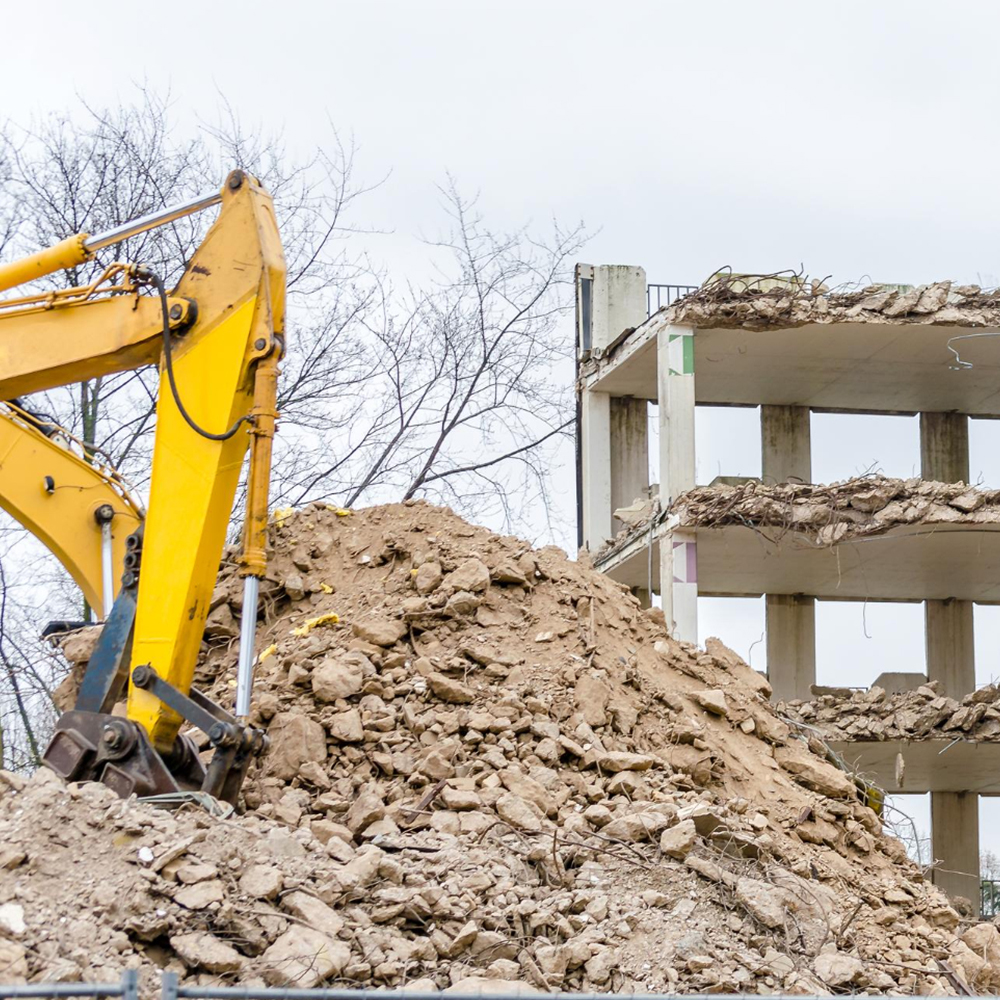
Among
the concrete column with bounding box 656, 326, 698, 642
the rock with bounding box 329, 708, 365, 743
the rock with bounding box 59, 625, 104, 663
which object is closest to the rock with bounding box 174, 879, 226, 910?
the rock with bounding box 329, 708, 365, 743

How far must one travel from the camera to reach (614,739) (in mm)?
9070

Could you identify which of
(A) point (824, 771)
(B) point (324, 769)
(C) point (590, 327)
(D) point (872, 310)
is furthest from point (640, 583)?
(B) point (324, 769)

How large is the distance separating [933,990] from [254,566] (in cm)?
417

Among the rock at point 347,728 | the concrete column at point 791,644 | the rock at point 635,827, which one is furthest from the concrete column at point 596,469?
the rock at point 635,827

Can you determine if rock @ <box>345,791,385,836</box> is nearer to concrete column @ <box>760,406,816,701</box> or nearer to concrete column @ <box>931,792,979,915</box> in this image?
concrete column @ <box>760,406,816,701</box>

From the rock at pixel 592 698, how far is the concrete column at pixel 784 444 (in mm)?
15659

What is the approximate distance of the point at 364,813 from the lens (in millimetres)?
7863

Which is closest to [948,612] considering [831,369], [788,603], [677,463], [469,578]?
[788,603]

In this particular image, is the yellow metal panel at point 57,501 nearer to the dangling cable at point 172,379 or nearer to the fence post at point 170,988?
the dangling cable at point 172,379

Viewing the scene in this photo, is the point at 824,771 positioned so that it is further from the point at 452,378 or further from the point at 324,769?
the point at 452,378

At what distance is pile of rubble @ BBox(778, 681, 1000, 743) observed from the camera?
65.7 ft

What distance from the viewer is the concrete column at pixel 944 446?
2488 centimetres

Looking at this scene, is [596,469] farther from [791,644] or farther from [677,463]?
[791,644]

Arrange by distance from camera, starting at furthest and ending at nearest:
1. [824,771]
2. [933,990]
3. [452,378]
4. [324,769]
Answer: [452,378] → [824,771] → [324,769] → [933,990]
